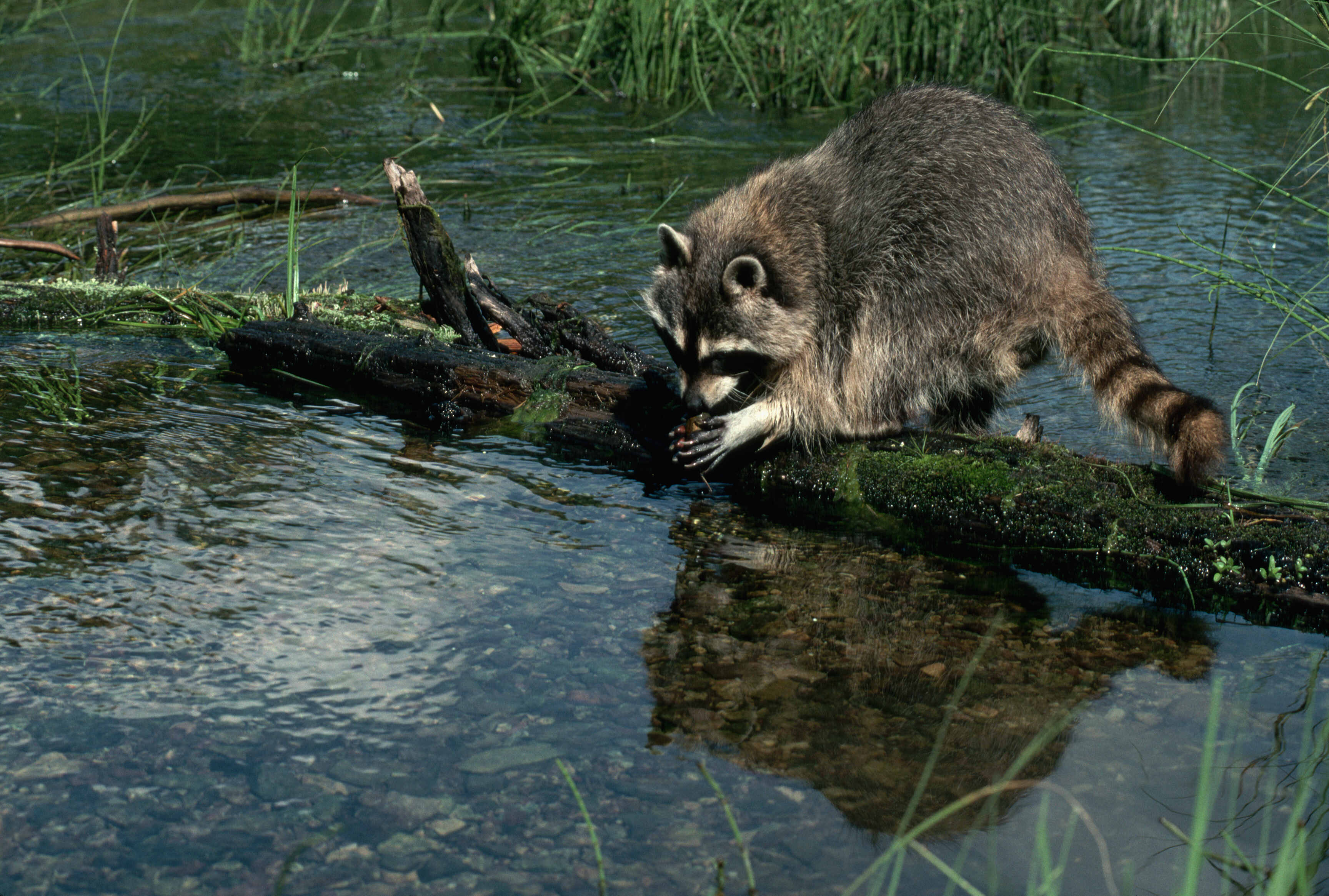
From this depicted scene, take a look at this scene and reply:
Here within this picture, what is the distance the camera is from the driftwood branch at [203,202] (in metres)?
6.69

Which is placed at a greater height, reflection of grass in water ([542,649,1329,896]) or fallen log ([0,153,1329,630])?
fallen log ([0,153,1329,630])

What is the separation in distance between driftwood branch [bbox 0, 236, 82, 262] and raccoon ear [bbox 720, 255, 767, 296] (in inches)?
142

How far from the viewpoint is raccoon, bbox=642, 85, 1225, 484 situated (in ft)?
13.7

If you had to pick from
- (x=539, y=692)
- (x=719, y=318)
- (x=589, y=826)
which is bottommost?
(x=539, y=692)

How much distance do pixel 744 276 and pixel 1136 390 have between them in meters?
1.31

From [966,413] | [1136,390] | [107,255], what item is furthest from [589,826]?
[107,255]

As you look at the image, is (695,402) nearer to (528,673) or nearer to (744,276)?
(744,276)

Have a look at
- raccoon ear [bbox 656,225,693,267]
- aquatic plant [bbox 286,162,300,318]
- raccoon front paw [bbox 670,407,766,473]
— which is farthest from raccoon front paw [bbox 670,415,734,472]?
aquatic plant [bbox 286,162,300,318]

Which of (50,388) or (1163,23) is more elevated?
(1163,23)

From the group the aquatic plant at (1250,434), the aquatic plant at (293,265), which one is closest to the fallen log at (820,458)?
the aquatic plant at (293,265)

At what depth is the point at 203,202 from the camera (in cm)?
712

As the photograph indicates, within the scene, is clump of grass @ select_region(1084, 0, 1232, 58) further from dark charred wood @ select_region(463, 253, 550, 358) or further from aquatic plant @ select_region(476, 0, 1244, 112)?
dark charred wood @ select_region(463, 253, 550, 358)

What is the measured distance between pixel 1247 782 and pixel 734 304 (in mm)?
2232

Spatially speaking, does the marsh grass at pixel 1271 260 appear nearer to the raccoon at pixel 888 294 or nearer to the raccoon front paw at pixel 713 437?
the raccoon at pixel 888 294
